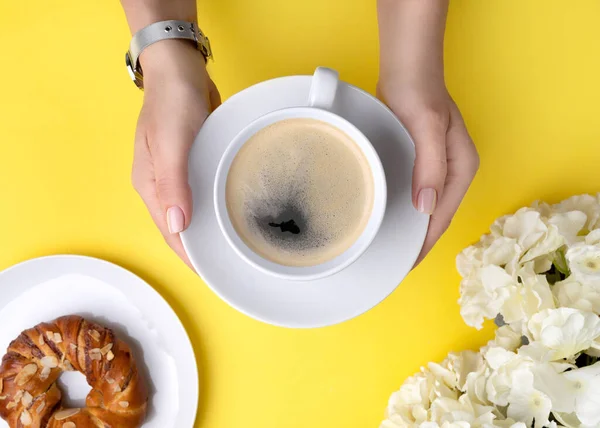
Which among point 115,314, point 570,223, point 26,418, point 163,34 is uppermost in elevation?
point 163,34

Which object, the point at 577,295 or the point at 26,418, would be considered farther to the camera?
the point at 26,418

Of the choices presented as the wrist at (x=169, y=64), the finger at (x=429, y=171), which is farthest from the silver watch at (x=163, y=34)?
the finger at (x=429, y=171)

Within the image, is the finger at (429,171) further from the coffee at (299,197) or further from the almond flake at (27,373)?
the almond flake at (27,373)

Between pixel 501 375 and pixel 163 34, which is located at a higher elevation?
pixel 163 34

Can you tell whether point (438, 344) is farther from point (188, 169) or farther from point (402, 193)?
point (188, 169)

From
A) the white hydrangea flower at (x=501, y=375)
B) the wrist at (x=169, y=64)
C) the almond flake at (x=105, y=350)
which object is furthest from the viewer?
the almond flake at (x=105, y=350)

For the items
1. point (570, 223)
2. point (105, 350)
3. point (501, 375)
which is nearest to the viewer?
point (501, 375)

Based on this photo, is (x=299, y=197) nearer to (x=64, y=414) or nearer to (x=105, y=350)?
(x=105, y=350)

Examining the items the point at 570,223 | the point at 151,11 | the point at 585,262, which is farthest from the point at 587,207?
the point at 151,11
